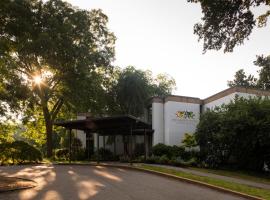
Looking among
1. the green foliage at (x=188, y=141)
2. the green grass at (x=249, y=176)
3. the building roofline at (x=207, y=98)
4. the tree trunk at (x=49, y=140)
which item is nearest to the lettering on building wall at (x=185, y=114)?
the building roofline at (x=207, y=98)

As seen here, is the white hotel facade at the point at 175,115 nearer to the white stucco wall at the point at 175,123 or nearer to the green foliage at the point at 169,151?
the white stucco wall at the point at 175,123

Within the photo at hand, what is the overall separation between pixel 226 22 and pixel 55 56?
48.7 ft

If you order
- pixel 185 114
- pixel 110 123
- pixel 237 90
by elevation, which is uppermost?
pixel 237 90

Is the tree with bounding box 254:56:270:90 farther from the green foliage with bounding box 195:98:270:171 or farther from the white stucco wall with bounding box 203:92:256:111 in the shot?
the green foliage with bounding box 195:98:270:171

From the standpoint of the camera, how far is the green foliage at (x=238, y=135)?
24828 millimetres

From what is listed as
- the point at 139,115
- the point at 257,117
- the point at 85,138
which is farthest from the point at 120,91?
the point at 257,117

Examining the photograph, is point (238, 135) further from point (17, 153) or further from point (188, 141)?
point (17, 153)

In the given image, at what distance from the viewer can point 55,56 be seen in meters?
26.6

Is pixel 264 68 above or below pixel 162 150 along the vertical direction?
above

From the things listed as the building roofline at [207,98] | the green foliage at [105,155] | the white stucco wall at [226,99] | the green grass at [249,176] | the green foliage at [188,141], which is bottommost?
the green grass at [249,176]

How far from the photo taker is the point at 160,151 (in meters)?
32.3

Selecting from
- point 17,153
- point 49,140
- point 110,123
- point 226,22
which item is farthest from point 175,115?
point 226,22

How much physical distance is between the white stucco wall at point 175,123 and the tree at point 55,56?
8.72 metres

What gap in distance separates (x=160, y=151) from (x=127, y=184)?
16.9 m
